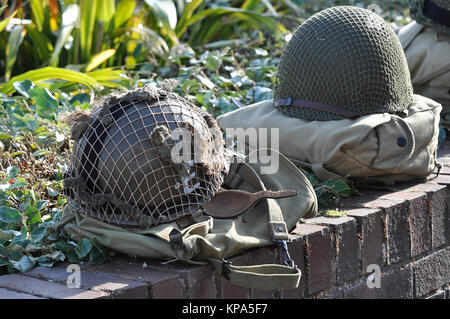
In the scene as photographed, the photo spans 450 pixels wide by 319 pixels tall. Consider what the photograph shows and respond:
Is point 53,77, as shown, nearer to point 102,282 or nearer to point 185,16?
point 185,16

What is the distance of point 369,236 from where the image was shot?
2758mm

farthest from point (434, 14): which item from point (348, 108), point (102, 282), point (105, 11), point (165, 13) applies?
point (102, 282)

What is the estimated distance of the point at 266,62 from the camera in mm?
4625

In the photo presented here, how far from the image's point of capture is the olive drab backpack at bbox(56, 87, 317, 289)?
2215 mm

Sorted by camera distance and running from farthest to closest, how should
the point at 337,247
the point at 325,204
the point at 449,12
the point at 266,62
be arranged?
the point at 266,62 → the point at 449,12 → the point at 325,204 → the point at 337,247

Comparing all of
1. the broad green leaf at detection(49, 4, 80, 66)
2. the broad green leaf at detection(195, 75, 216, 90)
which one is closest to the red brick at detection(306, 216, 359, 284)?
the broad green leaf at detection(195, 75, 216, 90)

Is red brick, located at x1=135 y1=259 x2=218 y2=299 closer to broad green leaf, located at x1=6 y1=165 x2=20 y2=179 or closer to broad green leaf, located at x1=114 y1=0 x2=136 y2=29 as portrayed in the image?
broad green leaf, located at x1=6 y1=165 x2=20 y2=179

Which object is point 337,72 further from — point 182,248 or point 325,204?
point 182,248

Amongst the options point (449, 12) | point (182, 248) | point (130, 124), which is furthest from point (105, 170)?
point (449, 12)

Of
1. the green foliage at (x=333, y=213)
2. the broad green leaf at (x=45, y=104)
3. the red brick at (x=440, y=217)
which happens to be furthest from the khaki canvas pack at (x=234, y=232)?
the broad green leaf at (x=45, y=104)

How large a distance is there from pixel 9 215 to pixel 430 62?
90.2 inches

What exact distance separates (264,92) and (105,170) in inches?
68.1

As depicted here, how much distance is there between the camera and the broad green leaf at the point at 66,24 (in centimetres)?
442

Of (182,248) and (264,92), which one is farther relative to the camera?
(264,92)
